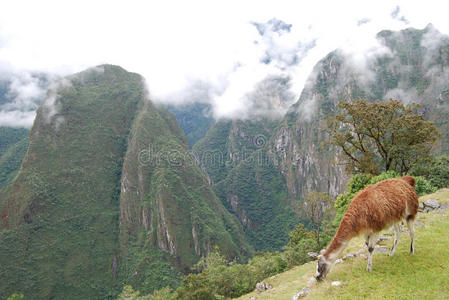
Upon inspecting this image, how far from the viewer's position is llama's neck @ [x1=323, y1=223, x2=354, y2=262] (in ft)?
19.6

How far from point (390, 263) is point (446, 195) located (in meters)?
7.95

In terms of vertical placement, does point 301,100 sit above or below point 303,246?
above

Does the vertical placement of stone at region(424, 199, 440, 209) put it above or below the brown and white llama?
below

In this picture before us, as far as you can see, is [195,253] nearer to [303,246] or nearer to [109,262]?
[109,262]

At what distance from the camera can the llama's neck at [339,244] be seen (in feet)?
19.6

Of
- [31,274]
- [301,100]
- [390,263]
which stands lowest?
[31,274]

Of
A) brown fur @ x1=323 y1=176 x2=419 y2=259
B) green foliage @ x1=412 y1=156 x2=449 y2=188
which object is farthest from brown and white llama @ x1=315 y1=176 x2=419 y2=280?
green foliage @ x1=412 y1=156 x2=449 y2=188

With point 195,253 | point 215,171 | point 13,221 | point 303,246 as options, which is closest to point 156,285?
point 195,253

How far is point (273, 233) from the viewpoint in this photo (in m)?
109

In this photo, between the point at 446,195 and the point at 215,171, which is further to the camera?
the point at 215,171

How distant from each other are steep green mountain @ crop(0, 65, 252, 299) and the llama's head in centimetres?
6593

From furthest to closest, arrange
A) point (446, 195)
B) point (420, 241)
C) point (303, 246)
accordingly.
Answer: point (303, 246)
point (446, 195)
point (420, 241)

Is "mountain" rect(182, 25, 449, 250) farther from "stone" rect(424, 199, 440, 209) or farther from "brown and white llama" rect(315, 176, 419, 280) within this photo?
"brown and white llama" rect(315, 176, 419, 280)

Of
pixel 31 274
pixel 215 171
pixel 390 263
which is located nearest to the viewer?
pixel 390 263
